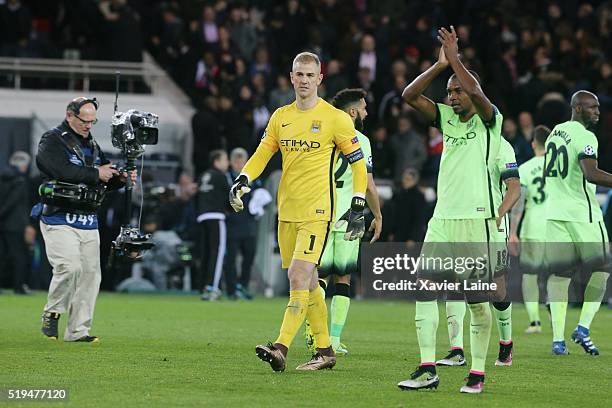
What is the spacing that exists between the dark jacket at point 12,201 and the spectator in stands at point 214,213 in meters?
3.05

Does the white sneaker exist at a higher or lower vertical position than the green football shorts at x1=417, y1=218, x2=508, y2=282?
lower

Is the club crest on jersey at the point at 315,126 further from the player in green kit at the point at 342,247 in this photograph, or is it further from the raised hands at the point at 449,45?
the player in green kit at the point at 342,247

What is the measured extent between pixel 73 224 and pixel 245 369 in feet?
10.5

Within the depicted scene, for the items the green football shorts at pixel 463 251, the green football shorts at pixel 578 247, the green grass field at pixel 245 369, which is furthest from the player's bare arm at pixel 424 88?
the green football shorts at pixel 578 247

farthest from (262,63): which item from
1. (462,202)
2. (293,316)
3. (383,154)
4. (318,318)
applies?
(462,202)

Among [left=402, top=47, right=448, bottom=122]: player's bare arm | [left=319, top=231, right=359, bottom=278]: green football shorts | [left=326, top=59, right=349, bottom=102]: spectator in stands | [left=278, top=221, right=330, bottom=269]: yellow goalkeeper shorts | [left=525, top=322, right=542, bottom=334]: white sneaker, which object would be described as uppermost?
[left=326, top=59, right=349, bottom=102]: spectator in stands

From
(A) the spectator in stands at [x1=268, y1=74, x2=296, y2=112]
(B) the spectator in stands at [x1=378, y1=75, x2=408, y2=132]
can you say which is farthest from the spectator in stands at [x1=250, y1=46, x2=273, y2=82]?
(B) the spectator in stands at [x1=378, y1=75, x2=408, y2=132]

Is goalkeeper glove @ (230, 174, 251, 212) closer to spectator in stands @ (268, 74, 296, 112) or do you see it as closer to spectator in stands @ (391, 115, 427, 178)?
spectator in stands @ (391, 115, 427, 178)

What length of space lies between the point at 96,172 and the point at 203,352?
2.20 meters

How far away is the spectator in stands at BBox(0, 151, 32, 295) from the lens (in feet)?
74.0

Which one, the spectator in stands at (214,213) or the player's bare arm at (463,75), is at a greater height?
the player's bare arm at (463,75)

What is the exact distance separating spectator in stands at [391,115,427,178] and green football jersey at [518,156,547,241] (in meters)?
6.53

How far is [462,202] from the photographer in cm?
1031

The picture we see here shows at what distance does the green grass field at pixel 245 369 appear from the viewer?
9.40 m
